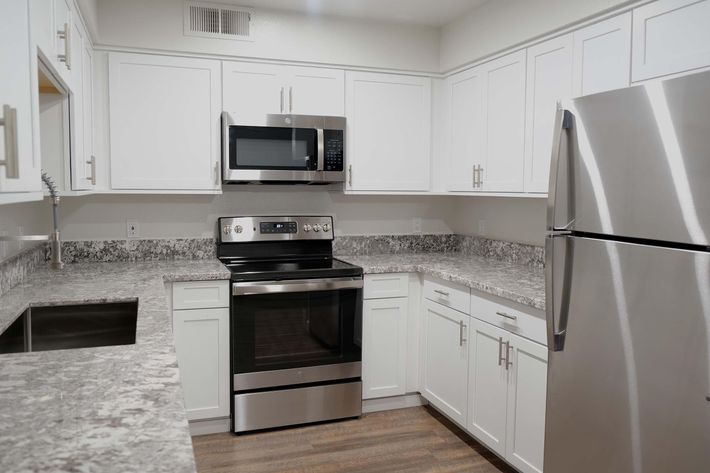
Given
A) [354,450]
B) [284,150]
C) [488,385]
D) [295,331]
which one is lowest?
[354,450]

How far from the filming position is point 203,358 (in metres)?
3.09

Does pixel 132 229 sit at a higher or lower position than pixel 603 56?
lower

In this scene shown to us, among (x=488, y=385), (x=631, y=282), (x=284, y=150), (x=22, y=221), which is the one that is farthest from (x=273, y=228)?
(x=631, y=282)

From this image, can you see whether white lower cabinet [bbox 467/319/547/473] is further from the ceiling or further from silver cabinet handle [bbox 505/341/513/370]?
the ceiling

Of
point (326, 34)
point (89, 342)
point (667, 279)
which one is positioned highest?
point (326, 34)

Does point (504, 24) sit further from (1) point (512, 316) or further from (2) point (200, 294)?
(2) point (200, 294)

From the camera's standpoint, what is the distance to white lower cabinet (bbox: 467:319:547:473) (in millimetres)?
2426

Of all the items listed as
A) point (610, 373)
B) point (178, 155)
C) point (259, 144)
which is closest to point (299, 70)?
point (259, 144)

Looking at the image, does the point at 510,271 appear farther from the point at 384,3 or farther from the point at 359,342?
the point at 384,3

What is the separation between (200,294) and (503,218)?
193 centimetres

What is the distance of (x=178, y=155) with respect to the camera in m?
3.27

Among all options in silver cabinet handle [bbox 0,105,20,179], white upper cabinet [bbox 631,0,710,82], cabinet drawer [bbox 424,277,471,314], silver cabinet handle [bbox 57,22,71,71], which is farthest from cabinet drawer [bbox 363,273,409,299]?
silver cabinet handle [bbox 0,105,20,179]

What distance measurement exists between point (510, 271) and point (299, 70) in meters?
1.72

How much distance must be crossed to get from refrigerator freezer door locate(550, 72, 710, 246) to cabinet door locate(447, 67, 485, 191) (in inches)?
56.8
